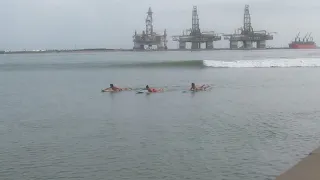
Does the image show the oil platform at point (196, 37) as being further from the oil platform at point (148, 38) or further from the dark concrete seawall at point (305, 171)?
the dark concrete seawall at point (305, 171)

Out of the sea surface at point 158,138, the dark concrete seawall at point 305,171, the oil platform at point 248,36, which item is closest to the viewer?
the dark concrete seawall at point 305,171

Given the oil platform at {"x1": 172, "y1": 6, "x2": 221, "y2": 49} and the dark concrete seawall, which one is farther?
the oil platform at {"x1": 172, "y1": 6, "x2": 221, "y2": 49}

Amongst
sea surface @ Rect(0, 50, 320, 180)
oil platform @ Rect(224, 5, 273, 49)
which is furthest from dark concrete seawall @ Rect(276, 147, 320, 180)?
oil platform @ Rect(224, 5, 273, 49)

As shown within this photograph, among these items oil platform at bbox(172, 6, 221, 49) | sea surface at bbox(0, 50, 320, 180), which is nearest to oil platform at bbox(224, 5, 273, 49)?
oil platform at bbox(172, 6, 221, 49)

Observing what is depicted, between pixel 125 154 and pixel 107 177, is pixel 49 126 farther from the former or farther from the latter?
pixel 107 177

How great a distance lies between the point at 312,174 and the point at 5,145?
36.1 ft

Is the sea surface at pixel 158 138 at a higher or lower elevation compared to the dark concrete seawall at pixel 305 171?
lower

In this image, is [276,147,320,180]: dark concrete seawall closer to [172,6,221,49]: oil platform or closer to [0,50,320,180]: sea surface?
[0,50,320,180]: sea surface

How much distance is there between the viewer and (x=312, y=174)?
916cm

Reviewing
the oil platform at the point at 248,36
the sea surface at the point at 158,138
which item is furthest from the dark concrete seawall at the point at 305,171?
the oil platform at the point at 248,36

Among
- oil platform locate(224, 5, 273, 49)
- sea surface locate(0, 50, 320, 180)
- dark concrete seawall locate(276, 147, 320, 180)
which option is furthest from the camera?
oil platform locate(224, 5, 273, 49)

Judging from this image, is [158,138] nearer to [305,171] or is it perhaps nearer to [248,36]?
[305,171]

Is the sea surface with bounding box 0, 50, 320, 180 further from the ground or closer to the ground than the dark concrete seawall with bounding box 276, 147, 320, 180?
closer to the ground

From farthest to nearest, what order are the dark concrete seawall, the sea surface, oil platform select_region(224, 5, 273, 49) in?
oil platform select_region(224, 5, 273, 49)
the sea surface
the dark concrete seawall
